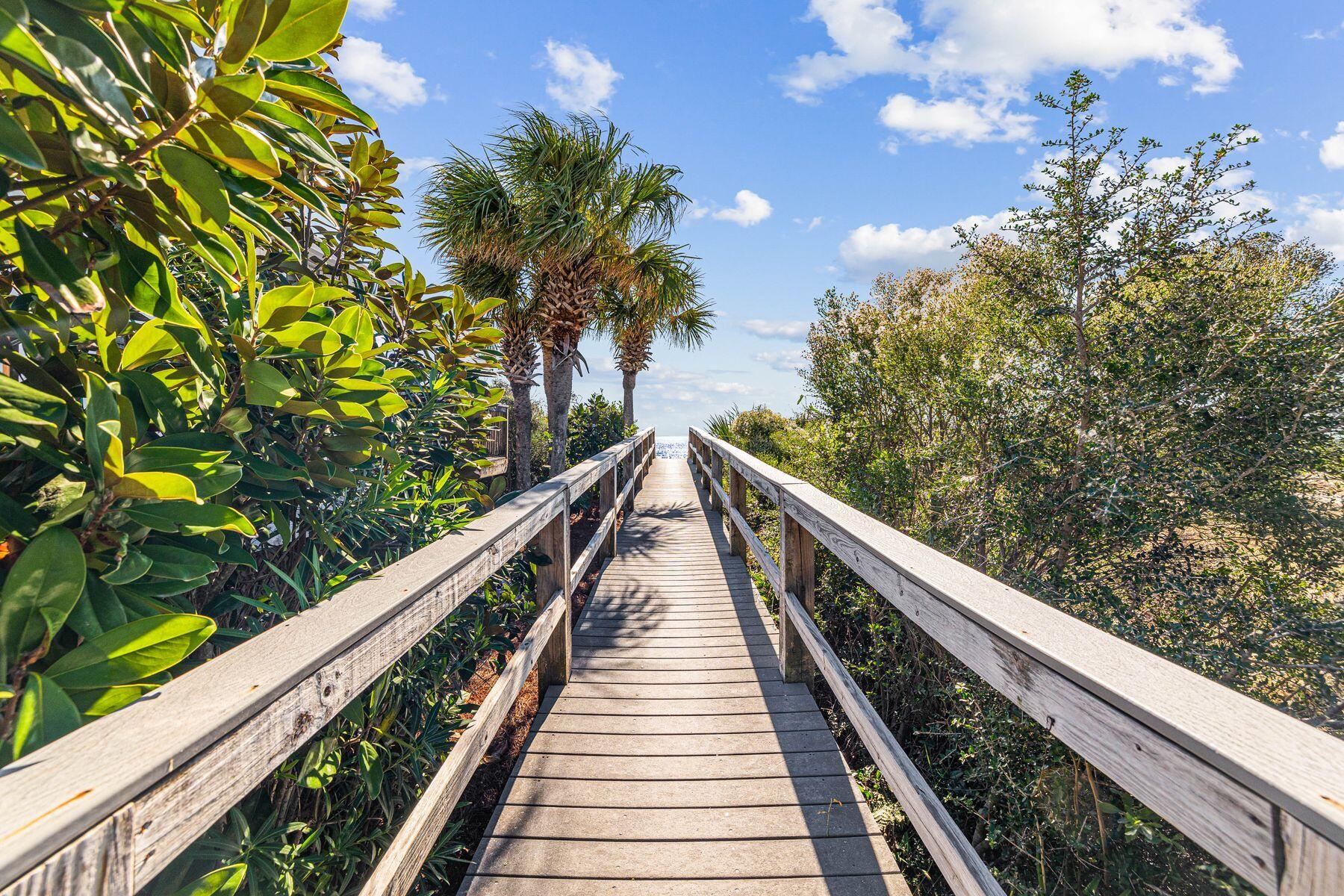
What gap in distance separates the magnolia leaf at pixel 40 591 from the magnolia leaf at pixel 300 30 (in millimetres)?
696

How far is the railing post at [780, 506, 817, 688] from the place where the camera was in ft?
9.20

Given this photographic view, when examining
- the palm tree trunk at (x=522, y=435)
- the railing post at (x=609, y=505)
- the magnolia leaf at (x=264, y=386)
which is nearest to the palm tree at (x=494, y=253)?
the palm tree trunk at (x=522, y=435)

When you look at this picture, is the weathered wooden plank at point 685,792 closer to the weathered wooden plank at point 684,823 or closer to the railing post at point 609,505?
the weathered wooden plank at point 684,823

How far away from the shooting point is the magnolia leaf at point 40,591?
2.19 feet

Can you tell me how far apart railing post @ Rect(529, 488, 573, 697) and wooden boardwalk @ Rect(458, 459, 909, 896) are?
83 mm

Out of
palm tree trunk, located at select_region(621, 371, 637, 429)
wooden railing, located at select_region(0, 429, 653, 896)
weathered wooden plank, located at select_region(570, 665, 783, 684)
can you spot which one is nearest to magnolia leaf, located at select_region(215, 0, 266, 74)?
wooden railing, located at select_region(0, 429, 653, 896)

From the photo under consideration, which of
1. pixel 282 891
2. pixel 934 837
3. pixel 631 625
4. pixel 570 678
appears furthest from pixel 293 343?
pixel 631 625

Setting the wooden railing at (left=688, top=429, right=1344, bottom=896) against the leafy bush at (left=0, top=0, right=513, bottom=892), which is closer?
the wooden railing at (left=688, top=429, right=1344, bottom=896)

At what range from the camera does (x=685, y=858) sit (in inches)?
70.6

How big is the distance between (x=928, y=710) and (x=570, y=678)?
2046 millimetres

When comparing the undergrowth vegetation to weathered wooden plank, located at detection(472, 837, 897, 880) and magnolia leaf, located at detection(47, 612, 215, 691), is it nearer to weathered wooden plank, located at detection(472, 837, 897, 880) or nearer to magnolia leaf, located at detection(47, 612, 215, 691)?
weathered wooden plank, located at detection(472, 837, 897, 880)

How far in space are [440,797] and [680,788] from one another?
1.03m

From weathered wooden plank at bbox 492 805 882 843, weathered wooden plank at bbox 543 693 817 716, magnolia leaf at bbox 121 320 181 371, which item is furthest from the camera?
weathered wooden plank at bbox 543 693 817 716

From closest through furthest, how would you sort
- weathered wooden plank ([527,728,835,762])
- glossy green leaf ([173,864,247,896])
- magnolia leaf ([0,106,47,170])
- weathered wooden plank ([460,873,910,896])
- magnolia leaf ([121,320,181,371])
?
magnolia leaf ([0,106,47,170]) < glossy green leaf ([173,864,247,896]) < magnolia leaf ([121,320,181,371]) < weathered wooden plank ([460,873,910,896]) < weathered wooden plank ([527,728,835,762])
